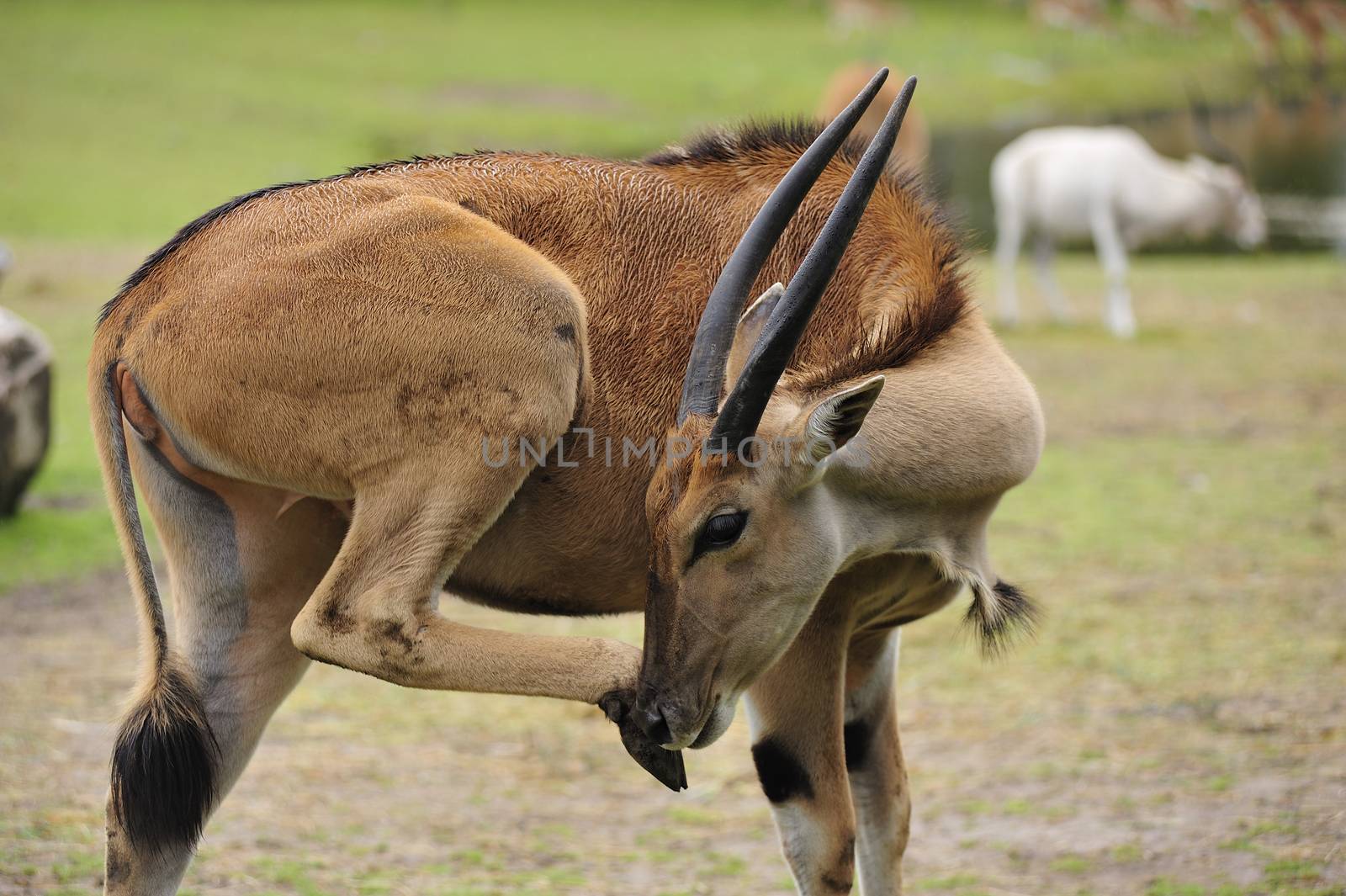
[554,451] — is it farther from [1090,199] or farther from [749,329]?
[1090,199]

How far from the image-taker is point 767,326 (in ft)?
10.1

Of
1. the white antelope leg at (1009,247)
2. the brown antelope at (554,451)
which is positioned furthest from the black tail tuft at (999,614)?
the white antelope leg at (1009,247)

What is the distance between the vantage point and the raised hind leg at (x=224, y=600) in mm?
3350

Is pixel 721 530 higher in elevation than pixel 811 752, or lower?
higher

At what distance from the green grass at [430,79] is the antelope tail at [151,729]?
43.8 ft

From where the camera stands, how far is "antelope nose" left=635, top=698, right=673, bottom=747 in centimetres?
314

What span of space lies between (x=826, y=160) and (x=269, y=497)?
152 centimetres

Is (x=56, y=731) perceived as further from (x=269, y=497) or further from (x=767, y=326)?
(x=767, y=326)

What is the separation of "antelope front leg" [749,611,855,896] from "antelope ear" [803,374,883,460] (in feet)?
1.80

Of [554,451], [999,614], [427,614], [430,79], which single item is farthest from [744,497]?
[430,79]

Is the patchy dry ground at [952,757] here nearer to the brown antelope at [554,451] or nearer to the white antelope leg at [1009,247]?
the brown antelope at [554,451]

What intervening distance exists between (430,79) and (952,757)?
25.7m

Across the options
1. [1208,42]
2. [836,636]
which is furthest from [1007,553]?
[1208,42]

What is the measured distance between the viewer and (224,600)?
346cm
